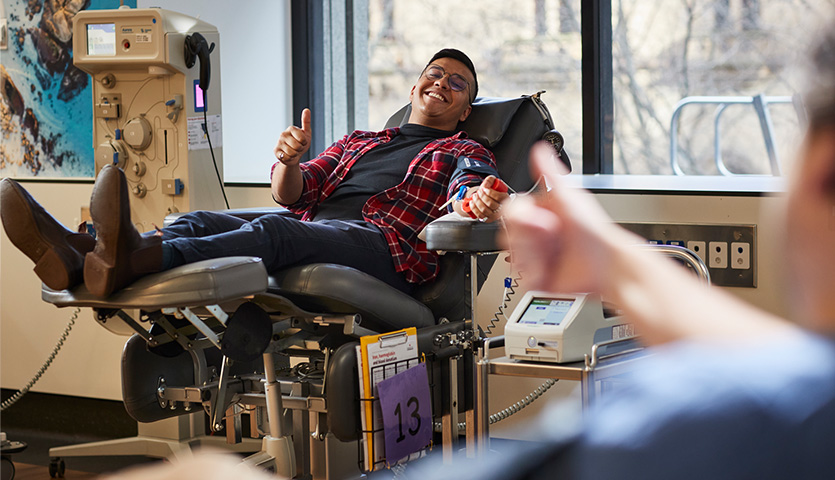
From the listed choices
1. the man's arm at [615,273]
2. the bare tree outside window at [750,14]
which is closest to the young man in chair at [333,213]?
the bare tree outside window at [750,14]

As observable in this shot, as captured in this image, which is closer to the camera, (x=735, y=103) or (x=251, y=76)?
(x=735, y=103)

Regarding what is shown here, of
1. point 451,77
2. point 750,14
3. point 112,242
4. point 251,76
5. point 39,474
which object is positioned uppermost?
point 750,14

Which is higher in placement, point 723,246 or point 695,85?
point 695,85

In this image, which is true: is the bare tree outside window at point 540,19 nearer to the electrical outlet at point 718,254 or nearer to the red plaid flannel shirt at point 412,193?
the red plaid flannel shirt at point 412,193

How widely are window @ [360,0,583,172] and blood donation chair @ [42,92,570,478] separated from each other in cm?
71

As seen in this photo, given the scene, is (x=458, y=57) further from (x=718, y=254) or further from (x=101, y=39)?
(x=101, y=39)

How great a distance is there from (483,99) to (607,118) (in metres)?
0.59

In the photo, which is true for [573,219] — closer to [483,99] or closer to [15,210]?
[15,210]

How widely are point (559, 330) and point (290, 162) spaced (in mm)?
896

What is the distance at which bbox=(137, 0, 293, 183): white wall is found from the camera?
3.57 meters

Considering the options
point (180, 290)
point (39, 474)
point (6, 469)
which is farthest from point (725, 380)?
point (39, 474)

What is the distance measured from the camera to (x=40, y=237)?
1923 millimetres

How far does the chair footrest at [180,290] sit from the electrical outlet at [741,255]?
138 cm

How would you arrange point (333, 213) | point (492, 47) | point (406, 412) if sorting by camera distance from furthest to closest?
point (492, 47), point (333, 213), point (406, 412)
